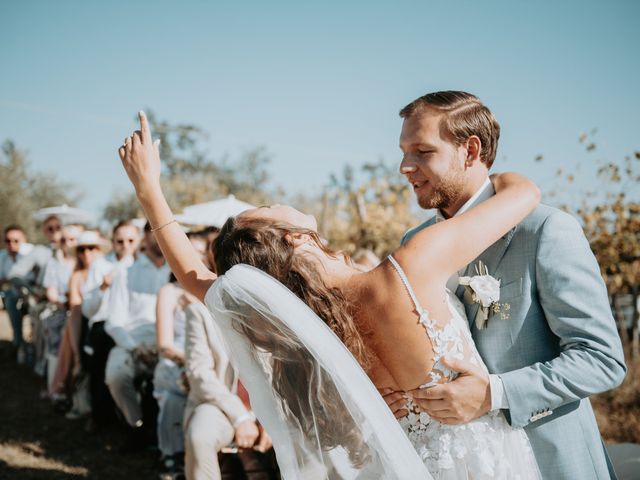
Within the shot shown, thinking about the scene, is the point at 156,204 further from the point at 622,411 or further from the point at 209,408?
the point at 622,411

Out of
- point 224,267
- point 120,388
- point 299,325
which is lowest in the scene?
point 120,388

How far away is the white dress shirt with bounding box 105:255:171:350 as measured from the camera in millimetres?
5918

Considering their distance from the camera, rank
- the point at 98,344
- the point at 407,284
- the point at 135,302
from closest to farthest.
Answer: the point at 407,284
the point at 135,302
the point at 98,344

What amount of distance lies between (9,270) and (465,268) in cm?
1020

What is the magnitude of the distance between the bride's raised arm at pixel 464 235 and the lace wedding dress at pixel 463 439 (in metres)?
0.09

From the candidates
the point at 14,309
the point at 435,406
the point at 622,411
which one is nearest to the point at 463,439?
the point at 435,406

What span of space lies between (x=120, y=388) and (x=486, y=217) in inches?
190

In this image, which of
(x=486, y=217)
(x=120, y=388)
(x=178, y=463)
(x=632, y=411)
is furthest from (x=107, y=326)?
(x=632, y=411)

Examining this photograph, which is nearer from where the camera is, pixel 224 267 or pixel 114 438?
pixel 224 267

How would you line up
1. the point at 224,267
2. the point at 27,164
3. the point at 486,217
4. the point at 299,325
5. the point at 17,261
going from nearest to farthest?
1. the point at 299,325
2. the point at 486,217
3. the point at 224,267
4. the point at 17,261
5. the point at 27,164

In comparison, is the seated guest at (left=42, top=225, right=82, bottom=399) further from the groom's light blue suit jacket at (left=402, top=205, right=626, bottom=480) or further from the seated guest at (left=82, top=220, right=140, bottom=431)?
the groom's light blue suit jacket at (left=402, top=205, right=626, bottom=480)

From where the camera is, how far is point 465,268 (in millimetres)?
2229

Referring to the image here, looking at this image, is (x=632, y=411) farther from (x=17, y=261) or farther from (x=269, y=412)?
(x=17, y=261)

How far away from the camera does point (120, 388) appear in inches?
219
